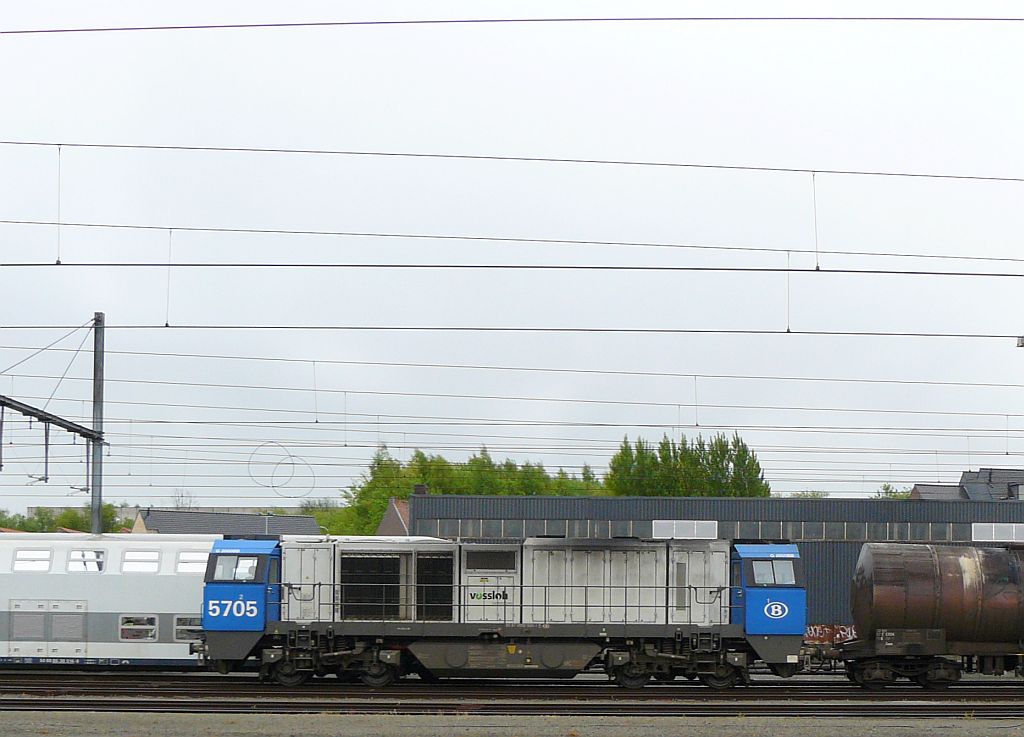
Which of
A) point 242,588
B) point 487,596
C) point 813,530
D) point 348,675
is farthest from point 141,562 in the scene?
point 813,530

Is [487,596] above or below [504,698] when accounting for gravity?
above

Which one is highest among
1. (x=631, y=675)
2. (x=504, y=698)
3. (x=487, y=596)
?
(x=487, y=596)

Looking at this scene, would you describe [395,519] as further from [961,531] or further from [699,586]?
[699,586]

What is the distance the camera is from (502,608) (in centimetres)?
2239

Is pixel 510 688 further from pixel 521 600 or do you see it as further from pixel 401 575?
pixel 401 575

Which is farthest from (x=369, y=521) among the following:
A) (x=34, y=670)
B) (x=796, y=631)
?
(x=796, y=631)

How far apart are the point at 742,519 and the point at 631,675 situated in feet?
61.6

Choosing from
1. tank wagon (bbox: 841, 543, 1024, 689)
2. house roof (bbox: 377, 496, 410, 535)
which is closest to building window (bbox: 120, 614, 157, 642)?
tank wagon (bbox: 841, 543, 1024, 689)

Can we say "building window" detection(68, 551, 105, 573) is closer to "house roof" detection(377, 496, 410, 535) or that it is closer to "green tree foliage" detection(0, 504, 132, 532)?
"house roof" detection(377, 496, 410, 535)

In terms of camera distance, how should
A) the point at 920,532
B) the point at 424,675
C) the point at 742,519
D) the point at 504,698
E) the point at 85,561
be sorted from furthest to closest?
1. the point at 920,532
2. the point at 742,519
3. the point at 85,561
4. the point at 424,675
5. the point at 504,698

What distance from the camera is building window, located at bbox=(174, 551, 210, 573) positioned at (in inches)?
957

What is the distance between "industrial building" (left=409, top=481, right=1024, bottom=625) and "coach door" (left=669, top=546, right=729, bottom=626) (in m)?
16.6

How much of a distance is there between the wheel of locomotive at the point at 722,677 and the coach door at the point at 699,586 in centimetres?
94

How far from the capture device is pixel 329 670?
883 inches
